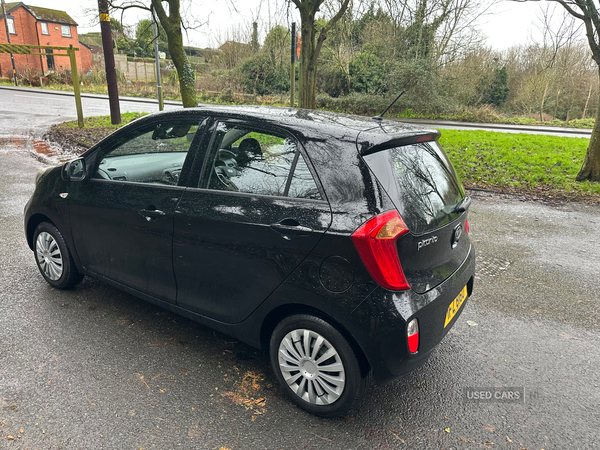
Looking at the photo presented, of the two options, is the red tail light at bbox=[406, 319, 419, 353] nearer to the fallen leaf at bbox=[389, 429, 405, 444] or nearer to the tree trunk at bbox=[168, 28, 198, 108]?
the fallen leaf at bbox=[389, 429, 405, 444]

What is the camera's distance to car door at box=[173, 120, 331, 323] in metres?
2.42

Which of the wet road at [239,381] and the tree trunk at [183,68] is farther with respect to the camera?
the tree trunk at [183,68]

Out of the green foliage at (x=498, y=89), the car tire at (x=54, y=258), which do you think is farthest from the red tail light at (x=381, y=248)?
the green foliage at (x=498, y=89)

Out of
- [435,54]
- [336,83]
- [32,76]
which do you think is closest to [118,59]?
[32,76]

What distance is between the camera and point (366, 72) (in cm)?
2695

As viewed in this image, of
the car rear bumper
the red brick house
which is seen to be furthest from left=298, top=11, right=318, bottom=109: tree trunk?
the red brick house

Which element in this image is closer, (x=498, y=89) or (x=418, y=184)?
(x=418, y=184)

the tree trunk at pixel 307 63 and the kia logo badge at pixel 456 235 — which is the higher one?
the tree trunk at pixel 307 63

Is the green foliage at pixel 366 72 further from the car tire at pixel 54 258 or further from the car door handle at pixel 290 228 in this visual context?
the car door handle at pixel 290 228

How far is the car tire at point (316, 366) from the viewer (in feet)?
7.70

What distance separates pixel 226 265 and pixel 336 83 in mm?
27120

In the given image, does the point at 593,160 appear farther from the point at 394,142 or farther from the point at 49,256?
the point at 49,256

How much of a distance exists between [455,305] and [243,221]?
141 centimetres

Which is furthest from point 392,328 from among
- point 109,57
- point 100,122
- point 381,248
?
point 100,122
